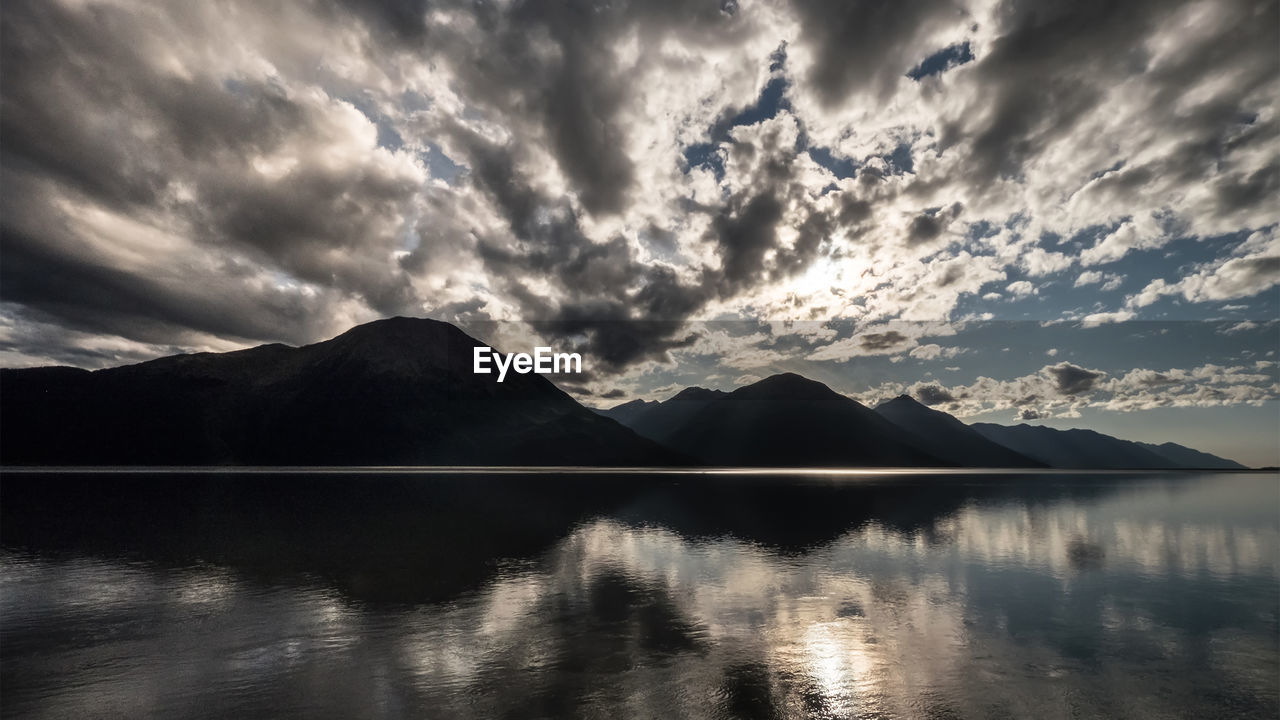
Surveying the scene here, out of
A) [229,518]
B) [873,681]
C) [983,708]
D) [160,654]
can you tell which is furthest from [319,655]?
[229,518]

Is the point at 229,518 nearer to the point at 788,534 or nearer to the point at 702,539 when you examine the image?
the point at 702,539

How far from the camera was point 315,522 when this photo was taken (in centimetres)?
5925

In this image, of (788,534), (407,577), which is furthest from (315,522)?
(788,534)

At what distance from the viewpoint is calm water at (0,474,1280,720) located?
53.9 feet

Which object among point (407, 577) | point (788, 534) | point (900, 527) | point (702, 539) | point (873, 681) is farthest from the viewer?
point (900, 527)

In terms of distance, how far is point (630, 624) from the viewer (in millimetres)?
23922

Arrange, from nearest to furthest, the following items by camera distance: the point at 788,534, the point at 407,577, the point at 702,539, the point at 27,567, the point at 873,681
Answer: the point at 873,681 → the point at 407,577 → the point at 27,567 → the point at 702,539 → the point at 788,534

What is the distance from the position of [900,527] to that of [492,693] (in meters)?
54.2

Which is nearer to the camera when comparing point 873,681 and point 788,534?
point 873,681

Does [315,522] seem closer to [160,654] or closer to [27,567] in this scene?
[27,567]

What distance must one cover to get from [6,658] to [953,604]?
40.7 metres

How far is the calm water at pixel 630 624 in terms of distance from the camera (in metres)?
16.4

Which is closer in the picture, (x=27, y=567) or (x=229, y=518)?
(x=27, y=567)

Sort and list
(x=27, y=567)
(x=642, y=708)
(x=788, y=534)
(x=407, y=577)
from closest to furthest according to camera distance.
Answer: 1. (x=642, y=708)
2. (x=407, y=577)
3. (x=27, y=567)
4. (x=788, y=534)
